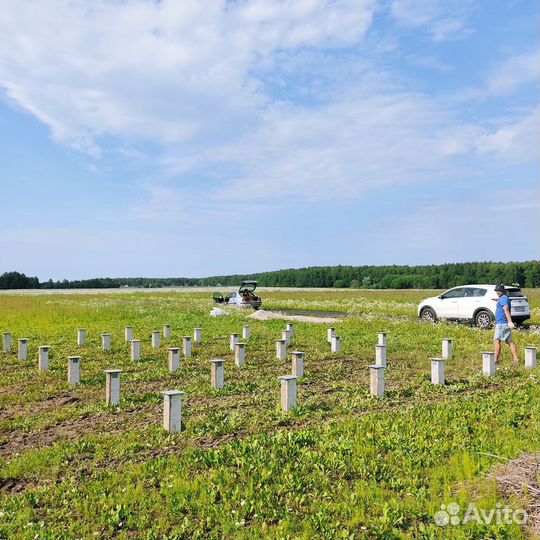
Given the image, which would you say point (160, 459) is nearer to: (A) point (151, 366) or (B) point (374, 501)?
(B) point (374, 501)

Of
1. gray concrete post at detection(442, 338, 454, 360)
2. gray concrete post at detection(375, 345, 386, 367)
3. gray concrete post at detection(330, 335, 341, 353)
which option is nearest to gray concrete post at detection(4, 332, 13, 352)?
gray concrete post at detection(330, 335, 341, 353)

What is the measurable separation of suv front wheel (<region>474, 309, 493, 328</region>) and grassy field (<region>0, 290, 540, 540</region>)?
8002mm

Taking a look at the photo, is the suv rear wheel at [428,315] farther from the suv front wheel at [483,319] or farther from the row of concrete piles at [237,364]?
the row of concrete piles at [237,364]

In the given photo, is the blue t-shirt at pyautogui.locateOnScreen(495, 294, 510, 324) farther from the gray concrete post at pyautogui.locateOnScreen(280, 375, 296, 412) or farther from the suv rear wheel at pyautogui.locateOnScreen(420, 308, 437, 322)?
the suv rear wheel at pyautogui.locateOnScreen(420, 308, 437, 322)

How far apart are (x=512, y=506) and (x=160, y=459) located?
378 cm

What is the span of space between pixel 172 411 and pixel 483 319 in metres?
15.6

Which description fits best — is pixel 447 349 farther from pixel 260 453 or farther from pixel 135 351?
pixel 135 351

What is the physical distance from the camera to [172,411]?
258 inches

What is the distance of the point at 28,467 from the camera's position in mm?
5469

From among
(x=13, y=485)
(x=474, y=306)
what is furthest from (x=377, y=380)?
(x=474, y=306)

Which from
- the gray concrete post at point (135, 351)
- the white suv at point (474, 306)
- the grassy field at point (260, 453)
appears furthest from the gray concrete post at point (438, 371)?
the white suv at point (474, 306)

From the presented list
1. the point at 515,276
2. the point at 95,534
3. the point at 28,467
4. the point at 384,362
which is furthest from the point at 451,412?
the point at 515,276

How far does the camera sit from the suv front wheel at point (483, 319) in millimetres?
18344

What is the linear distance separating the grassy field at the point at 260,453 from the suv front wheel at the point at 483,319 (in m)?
8.00
